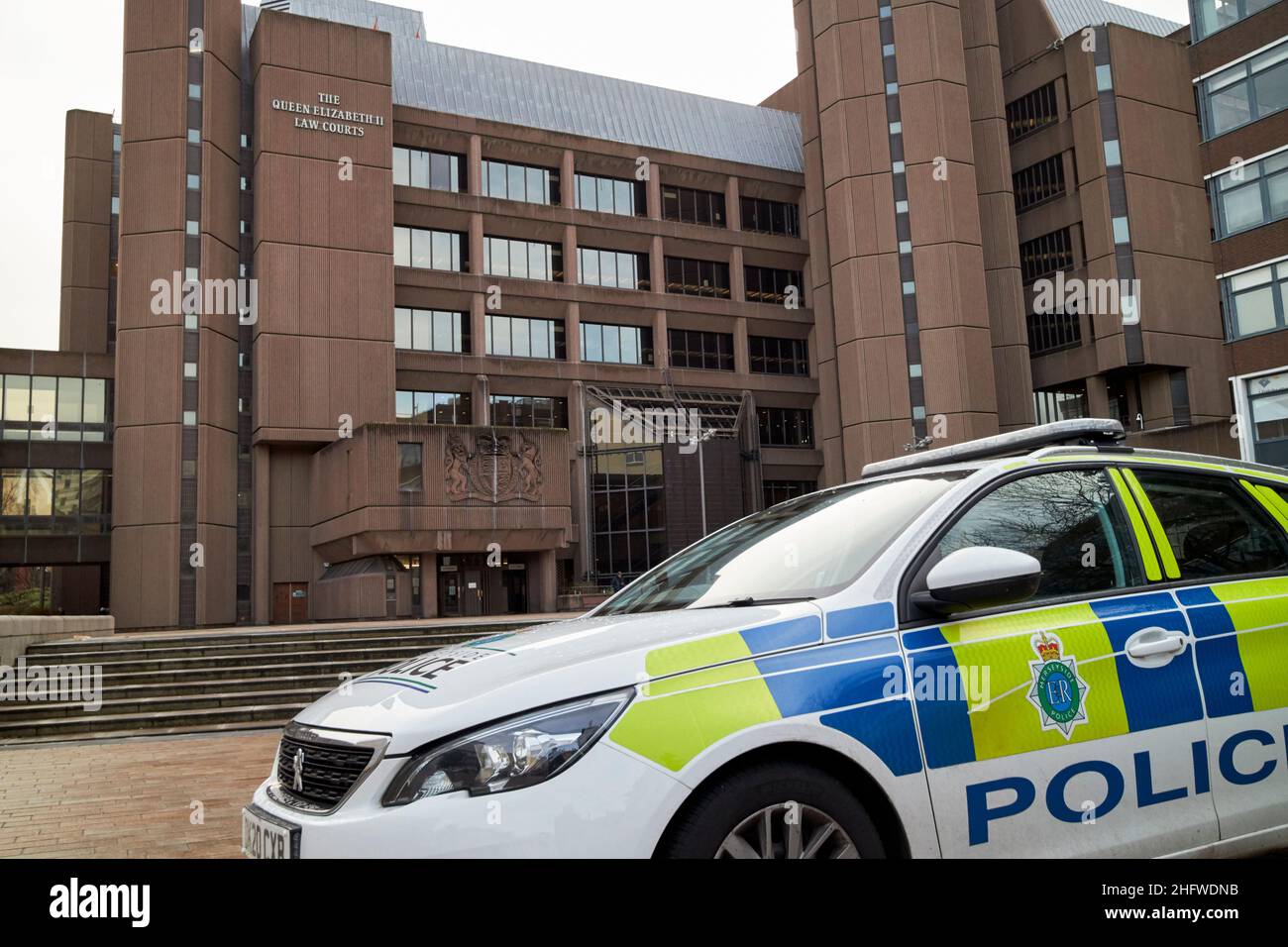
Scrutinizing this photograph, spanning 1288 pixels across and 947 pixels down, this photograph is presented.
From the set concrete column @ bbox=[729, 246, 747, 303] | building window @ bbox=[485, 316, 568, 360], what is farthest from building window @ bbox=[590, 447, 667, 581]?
concrete column @ bbox=[729, 246, 747, 303]

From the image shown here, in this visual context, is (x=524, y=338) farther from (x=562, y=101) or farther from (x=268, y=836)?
(x=268, y=836)

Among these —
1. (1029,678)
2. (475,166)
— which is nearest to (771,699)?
(1029,678)

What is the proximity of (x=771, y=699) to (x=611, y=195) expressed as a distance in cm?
5266

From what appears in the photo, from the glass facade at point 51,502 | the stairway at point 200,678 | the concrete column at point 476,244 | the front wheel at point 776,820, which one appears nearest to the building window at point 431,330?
the concrete column at point 476,244

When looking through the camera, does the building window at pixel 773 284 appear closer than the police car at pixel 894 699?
No

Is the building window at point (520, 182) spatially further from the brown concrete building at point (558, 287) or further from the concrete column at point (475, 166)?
the concrete column at point (475, 166)

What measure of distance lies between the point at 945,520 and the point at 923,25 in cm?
5237

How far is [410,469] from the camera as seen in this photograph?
1532 inches

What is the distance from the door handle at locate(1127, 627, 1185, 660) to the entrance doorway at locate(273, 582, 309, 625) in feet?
143

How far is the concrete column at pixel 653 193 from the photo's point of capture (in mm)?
53372

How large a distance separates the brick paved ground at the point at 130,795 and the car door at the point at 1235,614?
17.6 feet
